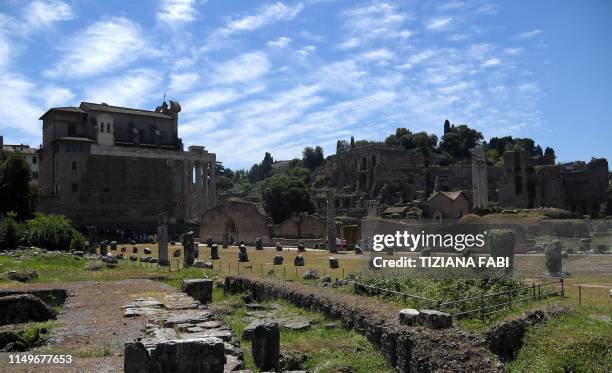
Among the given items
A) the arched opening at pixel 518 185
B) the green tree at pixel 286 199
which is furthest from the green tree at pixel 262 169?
the arched opening at pixel 518 185

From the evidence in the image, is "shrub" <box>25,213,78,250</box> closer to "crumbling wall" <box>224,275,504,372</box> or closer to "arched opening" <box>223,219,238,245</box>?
"arched opening" <box>223,219,238,245</box>

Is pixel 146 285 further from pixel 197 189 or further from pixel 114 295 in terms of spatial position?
pixel 197 189

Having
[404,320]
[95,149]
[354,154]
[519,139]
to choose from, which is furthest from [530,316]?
[519,139]

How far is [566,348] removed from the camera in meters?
10.5

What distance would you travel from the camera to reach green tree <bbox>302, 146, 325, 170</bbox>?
5202 inches

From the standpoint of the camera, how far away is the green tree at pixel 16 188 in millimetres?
41906

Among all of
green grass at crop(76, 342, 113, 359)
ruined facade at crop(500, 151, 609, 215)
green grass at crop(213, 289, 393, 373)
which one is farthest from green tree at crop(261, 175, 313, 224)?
green grass at crop(76, 342, 113, 359)

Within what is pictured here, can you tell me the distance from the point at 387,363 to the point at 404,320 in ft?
3.26

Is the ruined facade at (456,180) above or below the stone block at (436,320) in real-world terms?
above

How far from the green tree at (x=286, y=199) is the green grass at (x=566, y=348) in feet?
199

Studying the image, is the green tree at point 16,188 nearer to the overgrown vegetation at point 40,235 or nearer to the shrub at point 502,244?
the overgrown vegetation at point 40,235

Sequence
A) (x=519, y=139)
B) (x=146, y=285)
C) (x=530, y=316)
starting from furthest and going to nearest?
(x=519, y=139)
(x=146, y=285)
(x=530, y=316)

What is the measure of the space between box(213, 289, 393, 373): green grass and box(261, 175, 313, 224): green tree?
193 ft

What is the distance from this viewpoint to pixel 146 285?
678 inches
